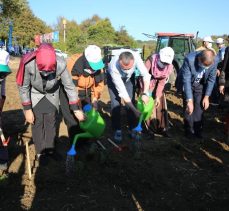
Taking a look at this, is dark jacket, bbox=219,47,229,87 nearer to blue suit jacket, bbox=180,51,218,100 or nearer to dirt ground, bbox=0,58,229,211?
blue suit jacket, bbox=180,51,218,100

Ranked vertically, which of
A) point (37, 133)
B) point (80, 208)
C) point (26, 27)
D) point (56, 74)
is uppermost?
point (26, 27)

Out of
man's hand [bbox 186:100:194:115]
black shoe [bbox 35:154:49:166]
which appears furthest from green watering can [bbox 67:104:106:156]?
man's hand [bbox 186:100:194:115]

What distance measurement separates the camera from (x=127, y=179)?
4.21 metres

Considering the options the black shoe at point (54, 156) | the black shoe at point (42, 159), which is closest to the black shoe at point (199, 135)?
the black shoe at point (54, 156)

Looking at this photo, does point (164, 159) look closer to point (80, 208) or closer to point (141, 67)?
point (141, 67)

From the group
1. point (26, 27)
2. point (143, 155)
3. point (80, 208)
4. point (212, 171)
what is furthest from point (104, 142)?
point (26, 27)

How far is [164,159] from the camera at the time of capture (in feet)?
16.5

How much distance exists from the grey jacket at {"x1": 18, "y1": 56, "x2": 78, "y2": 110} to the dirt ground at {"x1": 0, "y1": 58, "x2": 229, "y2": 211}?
2.75 feet

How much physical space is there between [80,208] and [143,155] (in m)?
1.81

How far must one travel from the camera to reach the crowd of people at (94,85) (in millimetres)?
4138

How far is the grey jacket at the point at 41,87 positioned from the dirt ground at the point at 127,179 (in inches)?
33.1

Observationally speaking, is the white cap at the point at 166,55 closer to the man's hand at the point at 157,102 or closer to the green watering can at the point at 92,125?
the man's hand at the point at 157,102

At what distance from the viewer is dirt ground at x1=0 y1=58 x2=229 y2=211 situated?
3.63 meters

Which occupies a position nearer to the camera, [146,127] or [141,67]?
[141,67]
